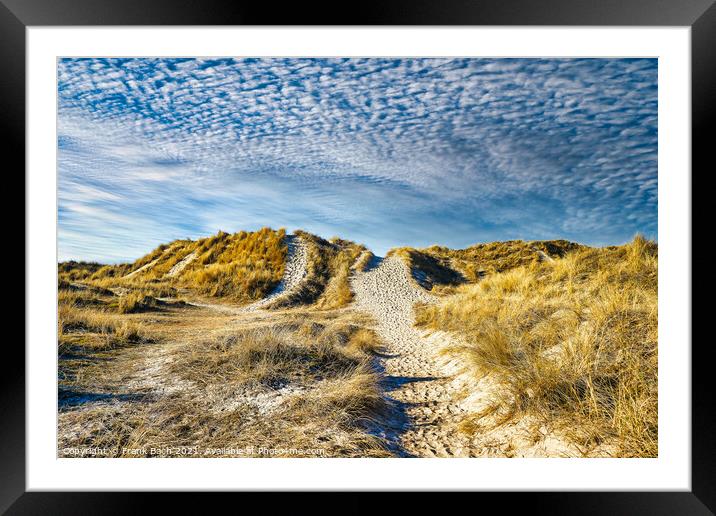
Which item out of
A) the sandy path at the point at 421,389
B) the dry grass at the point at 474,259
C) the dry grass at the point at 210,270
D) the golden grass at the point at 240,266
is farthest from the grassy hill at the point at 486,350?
the golden grass at the point at 240,266

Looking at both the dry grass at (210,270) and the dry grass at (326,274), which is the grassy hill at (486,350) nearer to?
the dry grass at (210,270)

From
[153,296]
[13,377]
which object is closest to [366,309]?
[153,296]

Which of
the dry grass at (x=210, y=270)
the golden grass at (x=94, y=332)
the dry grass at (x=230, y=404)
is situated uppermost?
the dry grass at (x=210, y=270)

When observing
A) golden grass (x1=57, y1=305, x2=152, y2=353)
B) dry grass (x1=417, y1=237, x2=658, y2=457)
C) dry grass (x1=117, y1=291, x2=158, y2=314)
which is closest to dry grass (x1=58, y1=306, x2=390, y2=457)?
golden grass (x1=57, y1=305, x2=152, y2=353)

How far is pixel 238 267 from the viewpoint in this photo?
30.9ft

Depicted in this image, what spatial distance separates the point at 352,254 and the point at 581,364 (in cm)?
1142

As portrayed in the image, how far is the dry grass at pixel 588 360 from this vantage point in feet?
5.72

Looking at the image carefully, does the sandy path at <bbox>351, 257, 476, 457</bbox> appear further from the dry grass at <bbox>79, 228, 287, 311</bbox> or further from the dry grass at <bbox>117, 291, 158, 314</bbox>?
the dry grass at <bbox>117, 291, 158, 314</bbox>

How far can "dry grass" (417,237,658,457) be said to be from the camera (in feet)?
5.72
